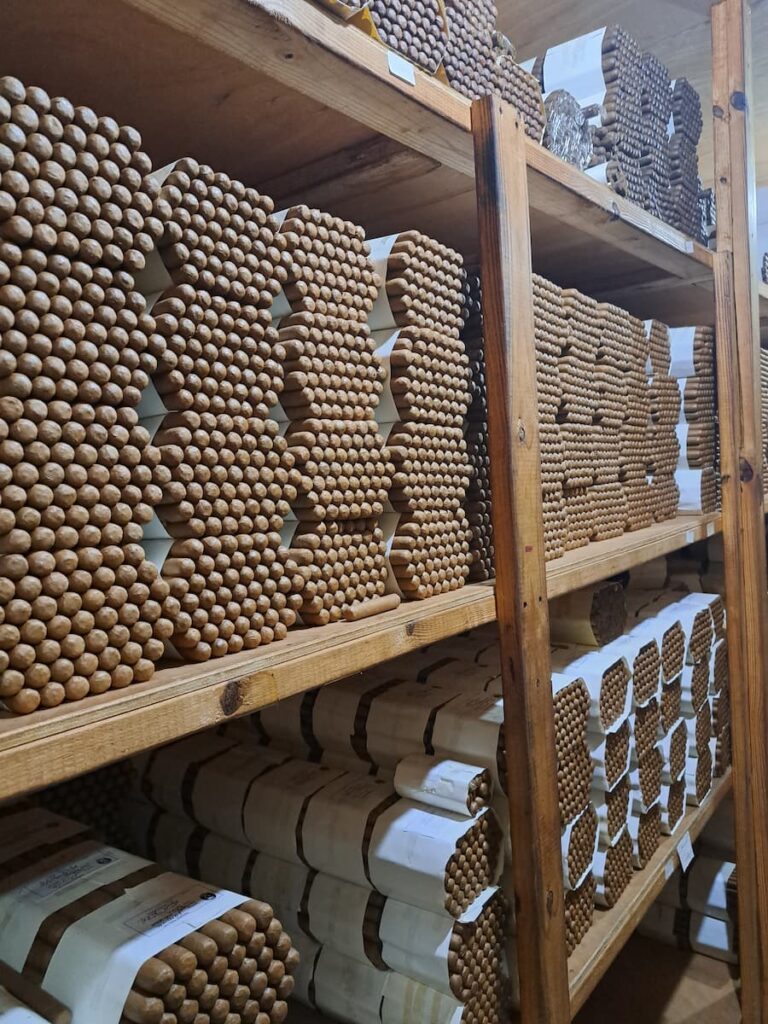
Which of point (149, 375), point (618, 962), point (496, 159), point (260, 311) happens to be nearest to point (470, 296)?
point (496, 159)

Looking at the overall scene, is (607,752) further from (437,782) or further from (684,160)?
(684,160)

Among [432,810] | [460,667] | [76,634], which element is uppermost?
[76,634]

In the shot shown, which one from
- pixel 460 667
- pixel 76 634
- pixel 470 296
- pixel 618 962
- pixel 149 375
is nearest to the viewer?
pixel 76 634

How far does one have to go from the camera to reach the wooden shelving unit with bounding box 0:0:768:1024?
68 centimetres

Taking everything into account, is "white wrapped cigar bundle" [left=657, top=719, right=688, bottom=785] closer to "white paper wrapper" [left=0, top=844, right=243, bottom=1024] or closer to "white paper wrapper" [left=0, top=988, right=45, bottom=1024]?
"white paper wrapper" [left=0, top=844, right=243, bottom=1024]

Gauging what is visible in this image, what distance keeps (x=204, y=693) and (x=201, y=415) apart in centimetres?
27

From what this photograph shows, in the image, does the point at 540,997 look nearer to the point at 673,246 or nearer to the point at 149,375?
the point at 149,375

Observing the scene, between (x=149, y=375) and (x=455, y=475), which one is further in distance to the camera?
(x=455, y=475)

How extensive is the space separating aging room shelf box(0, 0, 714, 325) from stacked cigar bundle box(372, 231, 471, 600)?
16cm

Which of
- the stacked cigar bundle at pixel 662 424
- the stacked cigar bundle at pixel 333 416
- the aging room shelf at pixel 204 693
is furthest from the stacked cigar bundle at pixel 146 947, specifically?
the stacked cigar bundle at pixel 662 424

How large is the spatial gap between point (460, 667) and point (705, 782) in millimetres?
968

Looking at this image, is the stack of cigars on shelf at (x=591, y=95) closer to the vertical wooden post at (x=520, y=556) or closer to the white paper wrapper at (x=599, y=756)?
the vertical wooden post at (x=520, y=556)

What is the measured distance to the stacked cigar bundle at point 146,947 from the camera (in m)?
0.68

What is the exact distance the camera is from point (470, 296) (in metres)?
1.25
